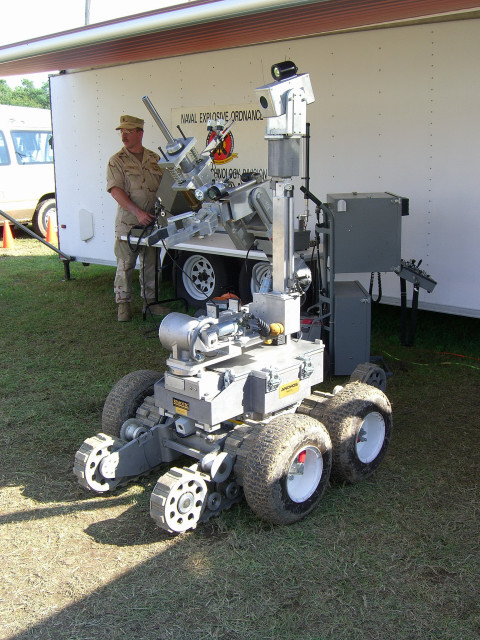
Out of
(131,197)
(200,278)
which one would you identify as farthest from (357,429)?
(131,197)

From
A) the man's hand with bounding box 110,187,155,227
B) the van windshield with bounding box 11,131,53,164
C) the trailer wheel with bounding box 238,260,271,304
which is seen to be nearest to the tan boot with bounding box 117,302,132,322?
the man's hand with bounding box 110,187,155,227

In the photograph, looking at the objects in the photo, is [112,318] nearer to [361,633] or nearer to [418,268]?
[418,268]

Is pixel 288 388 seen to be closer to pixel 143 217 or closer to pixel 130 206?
pixel 143 217

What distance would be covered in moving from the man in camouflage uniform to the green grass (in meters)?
2.66

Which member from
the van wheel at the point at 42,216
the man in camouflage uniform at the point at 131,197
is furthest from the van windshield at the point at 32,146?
the man in camouflage uniform at the point at 131,197

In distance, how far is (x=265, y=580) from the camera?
301cm

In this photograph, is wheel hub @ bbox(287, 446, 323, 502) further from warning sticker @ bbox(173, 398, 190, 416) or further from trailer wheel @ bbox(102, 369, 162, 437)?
trailer wheel @ bbox(102, 369, 162, 437)

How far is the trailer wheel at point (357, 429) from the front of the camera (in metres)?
3.67

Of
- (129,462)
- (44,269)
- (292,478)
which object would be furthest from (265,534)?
(44,269)

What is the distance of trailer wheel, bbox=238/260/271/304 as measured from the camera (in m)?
7.22

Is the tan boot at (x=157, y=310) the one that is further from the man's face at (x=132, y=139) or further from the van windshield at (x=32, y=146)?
the van windshield at (x=32, y=146)

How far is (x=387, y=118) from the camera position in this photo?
20.0 ft

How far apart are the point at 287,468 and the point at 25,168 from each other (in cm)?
1237

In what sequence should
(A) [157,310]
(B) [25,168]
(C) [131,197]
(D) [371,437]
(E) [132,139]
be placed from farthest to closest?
(B) [25,168] → (A) [157,310] → (C) [131,197] → (E) [132,139] → (D) [371,437]
